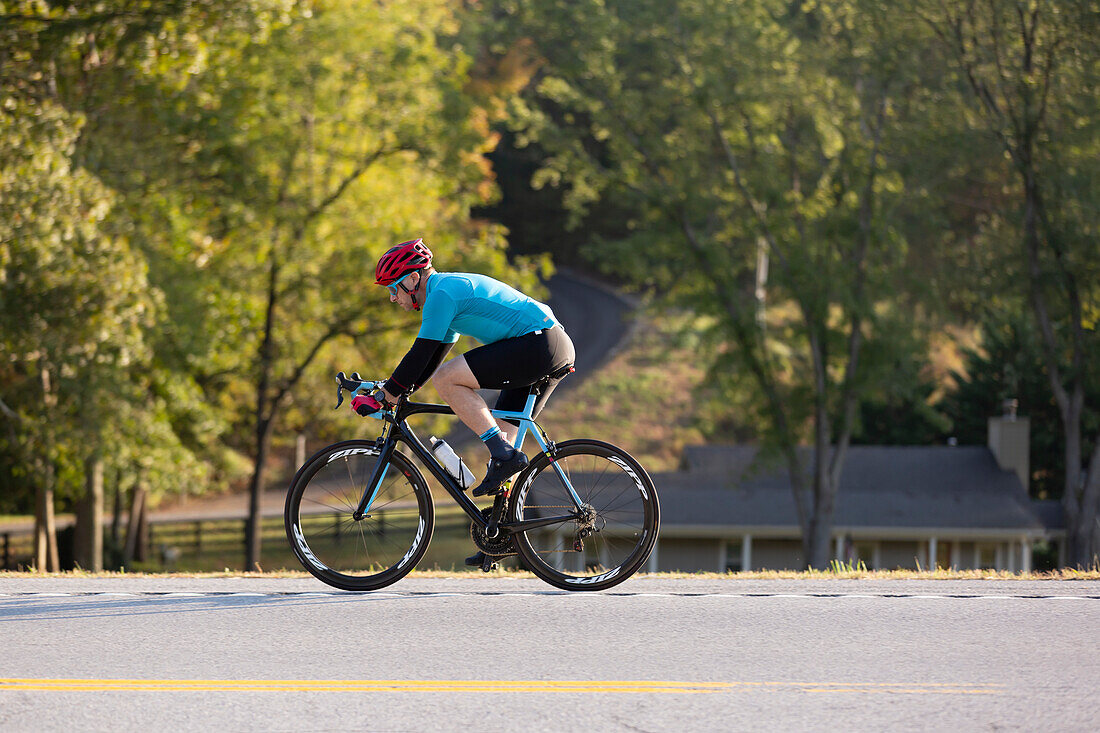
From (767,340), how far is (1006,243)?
5.84 m

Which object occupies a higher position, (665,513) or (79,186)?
(79,186)

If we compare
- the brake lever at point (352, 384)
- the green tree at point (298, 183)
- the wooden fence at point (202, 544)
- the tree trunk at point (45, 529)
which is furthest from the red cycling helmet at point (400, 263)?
the wooden fence at point (202, 544)

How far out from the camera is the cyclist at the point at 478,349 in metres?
7.00

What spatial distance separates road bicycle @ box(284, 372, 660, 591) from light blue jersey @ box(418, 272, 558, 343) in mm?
373

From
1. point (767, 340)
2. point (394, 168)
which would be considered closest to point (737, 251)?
point (767, 340)

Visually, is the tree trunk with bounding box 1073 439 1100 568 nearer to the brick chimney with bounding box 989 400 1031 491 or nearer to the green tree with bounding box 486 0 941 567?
the green tree with bounding box 486 0 941 567

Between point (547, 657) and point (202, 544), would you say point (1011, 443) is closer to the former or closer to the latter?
point (202, 544)

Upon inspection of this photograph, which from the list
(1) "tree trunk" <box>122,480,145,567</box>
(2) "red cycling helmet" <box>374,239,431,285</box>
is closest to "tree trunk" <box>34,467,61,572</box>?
(1) "tree trunk" <box>122,480,145,567</box>

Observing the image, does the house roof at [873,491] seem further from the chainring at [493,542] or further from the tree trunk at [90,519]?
the chainring at [493,542]

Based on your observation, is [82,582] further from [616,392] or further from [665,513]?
[616,392]

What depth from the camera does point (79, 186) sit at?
17.8m

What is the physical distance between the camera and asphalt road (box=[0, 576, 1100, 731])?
4941 mm

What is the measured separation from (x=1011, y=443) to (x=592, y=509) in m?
28.1

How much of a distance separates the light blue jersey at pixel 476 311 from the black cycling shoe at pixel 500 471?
0.70 metres
